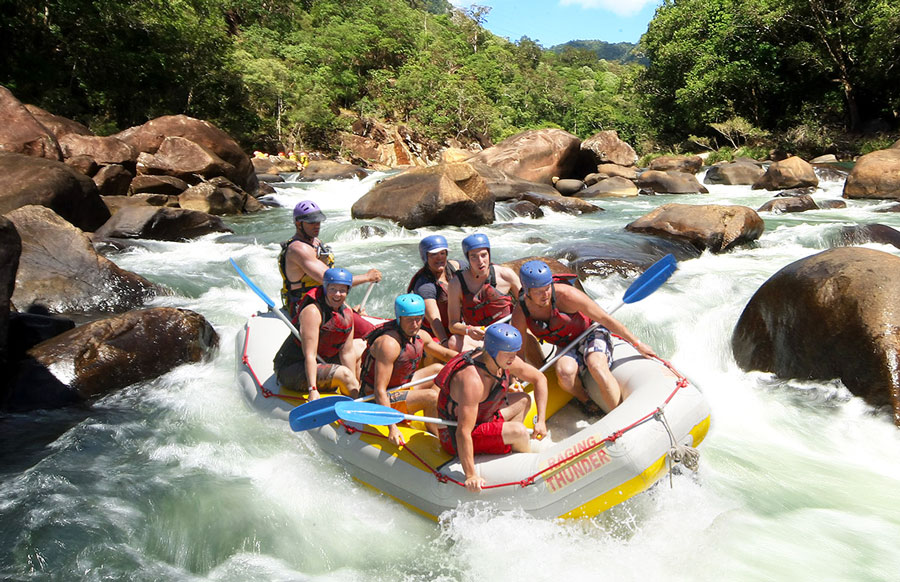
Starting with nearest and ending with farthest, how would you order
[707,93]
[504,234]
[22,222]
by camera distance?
[22,222]
[504,234]
[707,93]

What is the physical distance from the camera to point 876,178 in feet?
46.2

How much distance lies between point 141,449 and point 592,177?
55.0 feet

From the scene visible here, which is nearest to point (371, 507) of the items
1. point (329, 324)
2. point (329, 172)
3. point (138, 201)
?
point (329, 324)

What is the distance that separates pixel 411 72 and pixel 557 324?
2772cm

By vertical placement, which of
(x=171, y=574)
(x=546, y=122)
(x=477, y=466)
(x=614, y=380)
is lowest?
(x=171, y=574)

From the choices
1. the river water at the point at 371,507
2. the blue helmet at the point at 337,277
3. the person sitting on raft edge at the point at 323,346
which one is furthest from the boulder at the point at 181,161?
the blue helmet at the point at 337,277

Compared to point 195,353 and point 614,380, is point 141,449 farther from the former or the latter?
point 614,380

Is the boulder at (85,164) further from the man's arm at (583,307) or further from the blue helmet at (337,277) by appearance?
the man's arm at (583,307)

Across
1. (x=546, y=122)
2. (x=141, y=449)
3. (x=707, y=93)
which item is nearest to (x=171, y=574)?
(x=141, y=449)

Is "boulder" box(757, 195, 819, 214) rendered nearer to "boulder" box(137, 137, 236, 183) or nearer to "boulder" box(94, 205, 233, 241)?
"boulder" box(94, 205, 233, 241)

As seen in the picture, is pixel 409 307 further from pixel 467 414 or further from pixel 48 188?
pixel 48 188

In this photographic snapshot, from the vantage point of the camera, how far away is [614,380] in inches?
159

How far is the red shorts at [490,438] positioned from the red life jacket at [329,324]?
139 centimetres

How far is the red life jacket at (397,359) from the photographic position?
4094 millimetres
